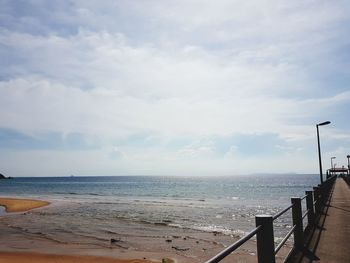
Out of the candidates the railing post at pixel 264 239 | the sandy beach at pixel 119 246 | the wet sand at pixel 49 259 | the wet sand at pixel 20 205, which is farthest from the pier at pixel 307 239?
the wet sand at pixel 20 205

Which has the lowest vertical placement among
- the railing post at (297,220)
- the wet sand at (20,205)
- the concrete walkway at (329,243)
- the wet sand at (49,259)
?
the wet sand at (20,205)

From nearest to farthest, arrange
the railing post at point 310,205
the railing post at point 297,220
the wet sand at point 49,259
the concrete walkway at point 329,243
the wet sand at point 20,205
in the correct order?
the concrete walkway at point 329,243
the railing post at point 297,220
the railing post at point 310,205
the wet sand at point 49,259
the wet sand at point 20,205

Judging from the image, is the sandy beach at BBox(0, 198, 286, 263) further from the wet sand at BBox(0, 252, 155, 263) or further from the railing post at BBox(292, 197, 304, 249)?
the railing post at BBox(292, 197, 304, 249)

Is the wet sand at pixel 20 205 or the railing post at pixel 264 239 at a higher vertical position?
the railing post at pixel 264 239

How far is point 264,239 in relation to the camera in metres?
4.91

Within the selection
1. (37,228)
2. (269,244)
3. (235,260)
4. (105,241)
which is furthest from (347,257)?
(37,228)

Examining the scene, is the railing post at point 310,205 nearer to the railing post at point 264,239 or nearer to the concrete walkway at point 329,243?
the concrete walkway at point 329,243

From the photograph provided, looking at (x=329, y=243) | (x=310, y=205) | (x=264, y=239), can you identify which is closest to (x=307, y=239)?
(x=329, y=243)

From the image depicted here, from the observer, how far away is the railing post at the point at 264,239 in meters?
4.84

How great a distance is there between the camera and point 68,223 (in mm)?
30938

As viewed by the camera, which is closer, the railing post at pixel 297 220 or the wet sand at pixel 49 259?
the railing post at pixel 297 220

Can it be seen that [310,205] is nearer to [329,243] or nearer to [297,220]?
[329,243]

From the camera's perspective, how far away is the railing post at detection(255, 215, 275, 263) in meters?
4.84

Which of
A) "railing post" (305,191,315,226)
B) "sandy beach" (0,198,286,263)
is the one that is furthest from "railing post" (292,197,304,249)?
"sandy beach" (0,198,286,263)
